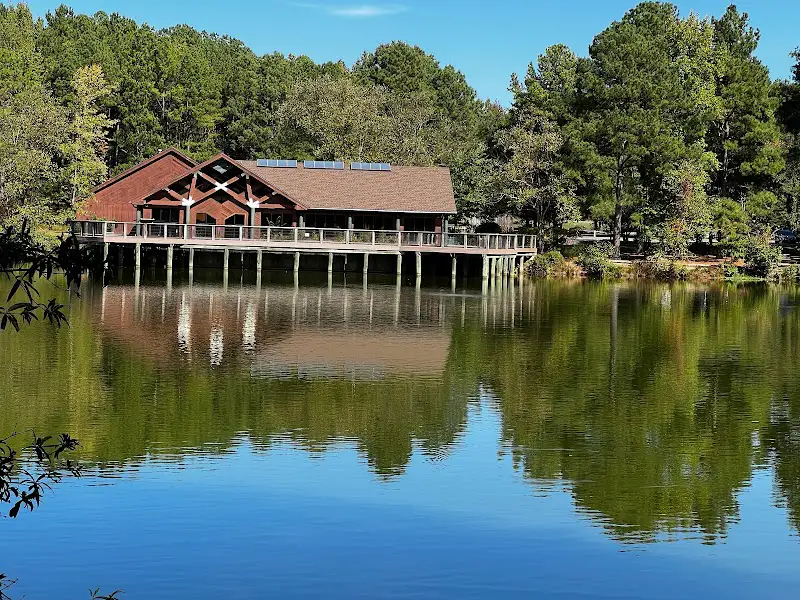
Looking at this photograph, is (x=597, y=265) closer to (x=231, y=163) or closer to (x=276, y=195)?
(x=276, y=195)

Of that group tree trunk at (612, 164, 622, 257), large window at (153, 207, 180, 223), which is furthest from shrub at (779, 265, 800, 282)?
large window at (153, 207, 180, 223)

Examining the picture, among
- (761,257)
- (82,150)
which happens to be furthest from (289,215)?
(761,257)

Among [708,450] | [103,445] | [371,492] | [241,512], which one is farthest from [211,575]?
[708,450]

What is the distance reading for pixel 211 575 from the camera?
13.6 meters

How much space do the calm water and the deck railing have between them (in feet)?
63.6

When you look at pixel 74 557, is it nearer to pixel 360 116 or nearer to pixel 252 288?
pixel 252 288

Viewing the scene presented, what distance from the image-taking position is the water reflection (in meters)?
19.2

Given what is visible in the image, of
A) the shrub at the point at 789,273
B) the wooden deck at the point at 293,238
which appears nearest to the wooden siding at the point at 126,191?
the wooden deck at the point at 293,238

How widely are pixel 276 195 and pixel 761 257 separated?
1062 inches

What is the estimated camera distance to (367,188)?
6494 centimetres

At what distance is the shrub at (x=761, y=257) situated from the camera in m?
64.5

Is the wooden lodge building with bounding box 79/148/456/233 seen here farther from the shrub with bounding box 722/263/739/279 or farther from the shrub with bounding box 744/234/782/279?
the shrub with bounding box 744/234/782/279

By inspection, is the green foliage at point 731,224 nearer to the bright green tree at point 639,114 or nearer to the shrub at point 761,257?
the shrub at point 761,257

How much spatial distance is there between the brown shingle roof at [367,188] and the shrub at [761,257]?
17.1m
